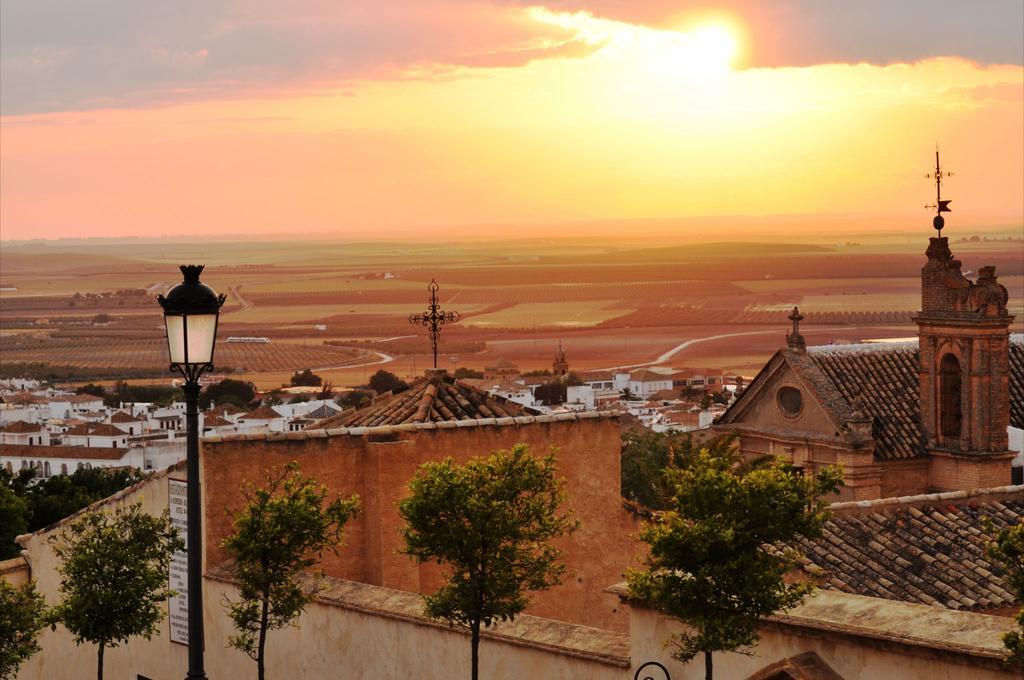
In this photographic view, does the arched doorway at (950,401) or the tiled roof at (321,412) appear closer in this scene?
the arched doorway at (950,401)

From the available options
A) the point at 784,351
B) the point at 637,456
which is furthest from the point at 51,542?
the point at 637,456

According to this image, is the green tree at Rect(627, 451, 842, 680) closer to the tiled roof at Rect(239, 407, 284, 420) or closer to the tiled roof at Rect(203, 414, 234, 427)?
the tiled roof at Rect(203, 414, 234, 427)

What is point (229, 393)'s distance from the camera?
137 m

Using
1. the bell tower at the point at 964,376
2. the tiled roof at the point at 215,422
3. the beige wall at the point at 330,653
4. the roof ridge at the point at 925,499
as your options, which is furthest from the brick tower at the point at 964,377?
the tiled roof at the point at 215,422

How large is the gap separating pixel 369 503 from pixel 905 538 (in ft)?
14.2

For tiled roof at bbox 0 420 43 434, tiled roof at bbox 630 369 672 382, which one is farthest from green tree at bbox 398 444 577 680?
tiled roof at bbox 630 369 672 382

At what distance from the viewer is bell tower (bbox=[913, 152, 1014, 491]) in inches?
1191

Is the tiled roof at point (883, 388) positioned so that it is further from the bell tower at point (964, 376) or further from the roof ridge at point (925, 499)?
the roof ridge at point (925, 499)

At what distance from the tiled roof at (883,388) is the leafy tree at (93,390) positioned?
123547mm

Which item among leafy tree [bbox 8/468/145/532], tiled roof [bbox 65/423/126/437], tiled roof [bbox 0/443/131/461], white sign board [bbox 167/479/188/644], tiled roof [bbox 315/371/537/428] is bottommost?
tiled roof [bbox 0/443/131/461]

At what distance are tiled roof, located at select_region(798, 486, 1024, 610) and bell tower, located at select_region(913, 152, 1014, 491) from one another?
15.2 meters

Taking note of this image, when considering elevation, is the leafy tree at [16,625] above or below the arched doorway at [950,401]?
below

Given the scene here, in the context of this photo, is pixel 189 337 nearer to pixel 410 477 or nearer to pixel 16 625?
pixel 16 625

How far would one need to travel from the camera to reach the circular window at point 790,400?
105ft
